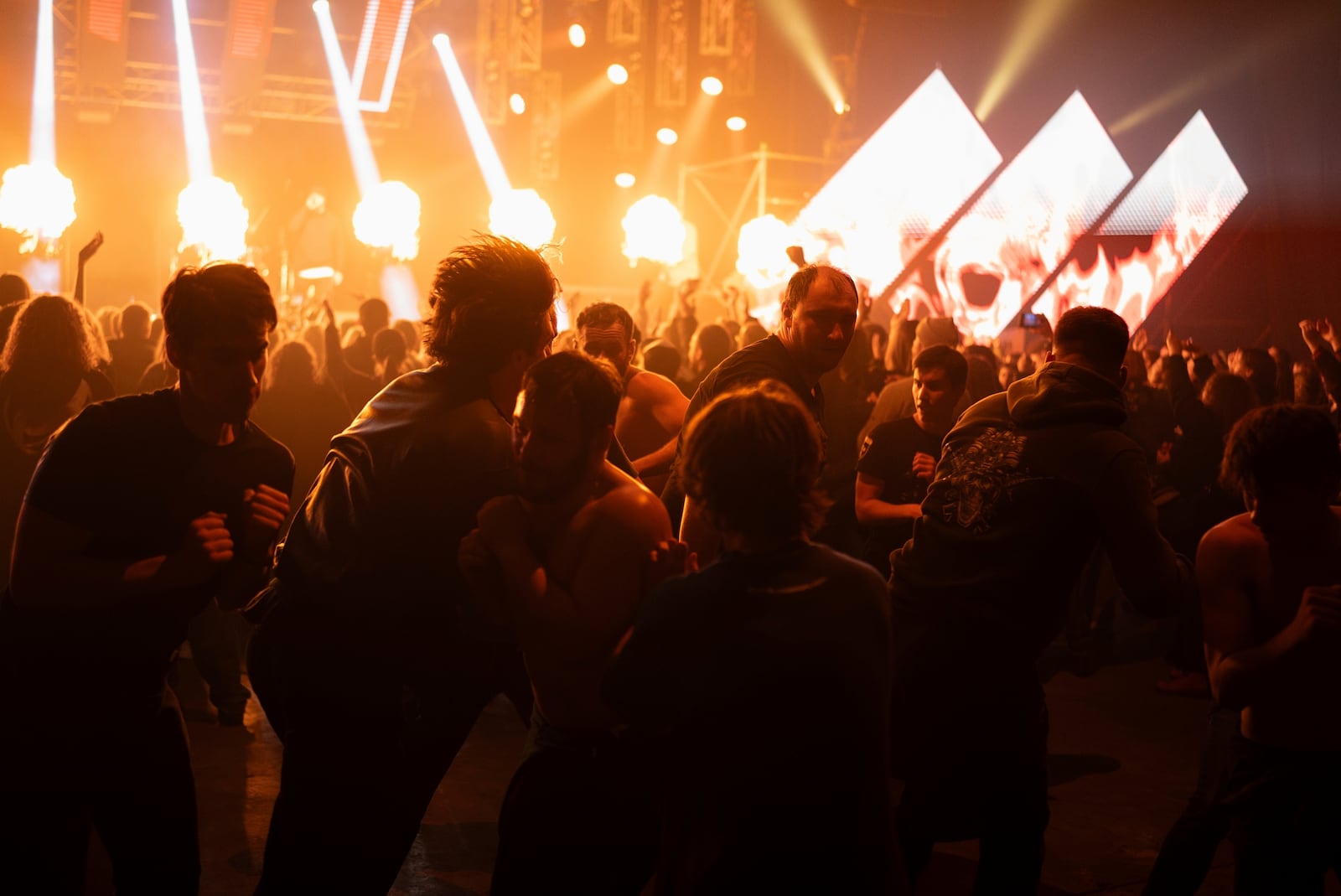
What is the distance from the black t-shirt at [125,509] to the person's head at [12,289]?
15.9ft

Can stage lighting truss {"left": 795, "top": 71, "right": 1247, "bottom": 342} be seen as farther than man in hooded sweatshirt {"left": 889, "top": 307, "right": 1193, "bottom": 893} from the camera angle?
Yes

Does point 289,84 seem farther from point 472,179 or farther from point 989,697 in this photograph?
point 989,697

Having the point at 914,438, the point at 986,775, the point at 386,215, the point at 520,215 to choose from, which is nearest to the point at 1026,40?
the point at 520,215

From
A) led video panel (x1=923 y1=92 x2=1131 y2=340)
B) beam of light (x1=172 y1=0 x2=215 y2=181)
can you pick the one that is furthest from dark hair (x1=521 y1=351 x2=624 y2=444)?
led video panel (x1=923 y1=92 x2=1131 y2=340)

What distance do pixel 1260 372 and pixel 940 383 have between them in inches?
165

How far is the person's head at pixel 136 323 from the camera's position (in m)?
7.86

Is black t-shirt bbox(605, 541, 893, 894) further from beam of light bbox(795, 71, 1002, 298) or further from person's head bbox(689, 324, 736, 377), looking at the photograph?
beam of light bbox(795, 71, 1002, 298)

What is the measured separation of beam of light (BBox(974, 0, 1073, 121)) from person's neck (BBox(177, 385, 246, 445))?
22551 mm

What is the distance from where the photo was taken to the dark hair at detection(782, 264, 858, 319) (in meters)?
3.96

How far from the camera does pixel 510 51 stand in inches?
805

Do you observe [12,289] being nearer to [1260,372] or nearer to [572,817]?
[572,817]

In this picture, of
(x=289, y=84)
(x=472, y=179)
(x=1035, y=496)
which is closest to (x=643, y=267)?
(x=472, y=179)

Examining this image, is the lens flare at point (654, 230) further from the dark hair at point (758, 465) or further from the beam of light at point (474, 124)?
the dark hair at point (758, 465)

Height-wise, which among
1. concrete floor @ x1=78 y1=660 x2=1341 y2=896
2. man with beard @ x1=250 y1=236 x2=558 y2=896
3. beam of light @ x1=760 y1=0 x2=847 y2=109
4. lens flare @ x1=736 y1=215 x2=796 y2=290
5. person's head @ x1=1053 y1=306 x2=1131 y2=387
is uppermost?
beam of light @ x1=760 y1=0 x2=847 y2=109
